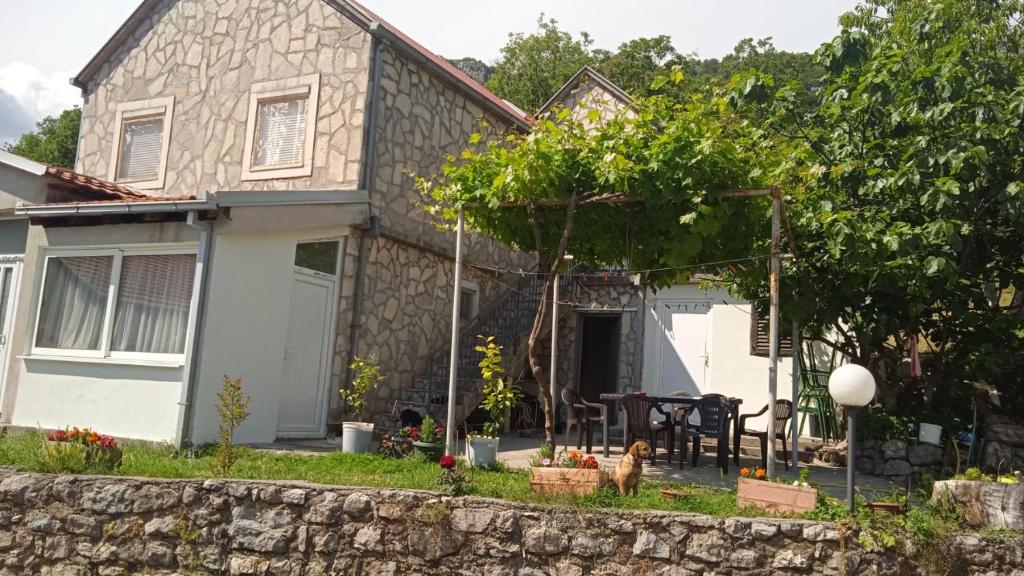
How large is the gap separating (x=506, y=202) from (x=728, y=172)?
2082 millimetres

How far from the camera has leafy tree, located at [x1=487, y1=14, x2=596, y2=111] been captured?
2805 centimetres

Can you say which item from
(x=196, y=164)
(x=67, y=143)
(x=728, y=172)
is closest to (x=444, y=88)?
(x=196, y=164)

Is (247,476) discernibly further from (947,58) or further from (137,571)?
(947,58)

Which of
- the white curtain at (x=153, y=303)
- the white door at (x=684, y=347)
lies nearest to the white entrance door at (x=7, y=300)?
the white curtain at (x=153, y=303)

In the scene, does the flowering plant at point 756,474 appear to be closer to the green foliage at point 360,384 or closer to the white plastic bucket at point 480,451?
the white plastic bucket at point 480,451

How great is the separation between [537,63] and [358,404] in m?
21.5

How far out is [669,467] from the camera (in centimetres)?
884

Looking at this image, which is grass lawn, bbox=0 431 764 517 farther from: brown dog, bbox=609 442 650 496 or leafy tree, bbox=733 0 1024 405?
leafy tree, bbox=733 0 1024 405

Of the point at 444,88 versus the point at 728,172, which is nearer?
the point at 728,172

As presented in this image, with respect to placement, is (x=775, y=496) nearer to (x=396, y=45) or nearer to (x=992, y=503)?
(x=992, y=503)

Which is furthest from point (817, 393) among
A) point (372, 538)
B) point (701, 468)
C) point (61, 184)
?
point (61, 184)

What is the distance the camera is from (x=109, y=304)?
9.19 meters

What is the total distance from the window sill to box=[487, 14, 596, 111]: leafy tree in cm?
2037

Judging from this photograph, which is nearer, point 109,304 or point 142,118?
point 109,304
